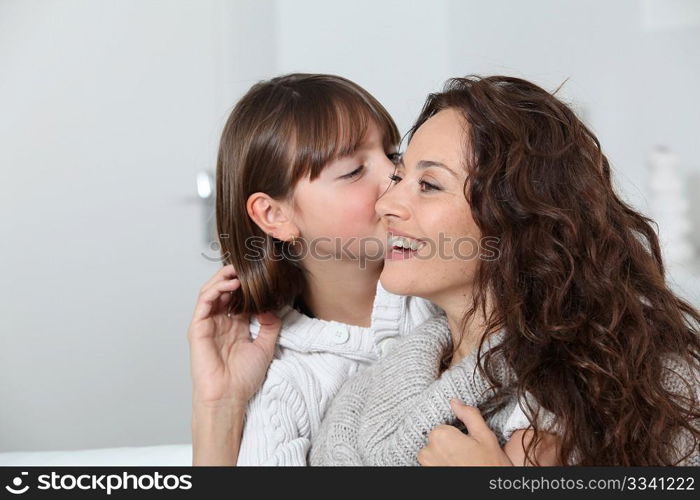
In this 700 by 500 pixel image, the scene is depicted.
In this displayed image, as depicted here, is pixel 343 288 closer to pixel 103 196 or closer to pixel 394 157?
pixel 394 157

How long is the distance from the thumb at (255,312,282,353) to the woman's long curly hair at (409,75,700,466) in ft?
1.89

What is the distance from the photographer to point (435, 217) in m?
1.66

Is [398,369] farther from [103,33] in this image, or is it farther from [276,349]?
[103,33]

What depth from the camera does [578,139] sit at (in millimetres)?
1675

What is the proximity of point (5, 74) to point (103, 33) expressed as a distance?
0.47m

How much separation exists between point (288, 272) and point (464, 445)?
0.84 metres

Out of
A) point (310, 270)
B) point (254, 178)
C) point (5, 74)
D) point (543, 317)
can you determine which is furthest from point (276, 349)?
point (5, 74)

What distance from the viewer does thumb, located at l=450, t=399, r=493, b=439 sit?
153cm

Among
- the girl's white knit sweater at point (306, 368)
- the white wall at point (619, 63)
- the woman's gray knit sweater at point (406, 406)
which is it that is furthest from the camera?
the white wall at point (619, 63)

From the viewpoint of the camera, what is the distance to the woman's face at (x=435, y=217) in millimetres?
1661

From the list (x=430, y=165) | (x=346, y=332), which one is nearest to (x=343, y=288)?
(x=346, y=332)

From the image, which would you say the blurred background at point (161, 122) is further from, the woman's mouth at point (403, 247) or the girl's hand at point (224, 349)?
the woman's mouth at point (403, 247)

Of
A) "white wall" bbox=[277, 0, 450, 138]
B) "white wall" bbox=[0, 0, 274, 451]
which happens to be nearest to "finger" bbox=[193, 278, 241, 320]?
"white wall" bbox=[0, 0, 274, 451]

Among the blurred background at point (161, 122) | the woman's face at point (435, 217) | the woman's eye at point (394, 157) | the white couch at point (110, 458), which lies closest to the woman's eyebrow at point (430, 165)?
the woman's face at point (435, 217)
